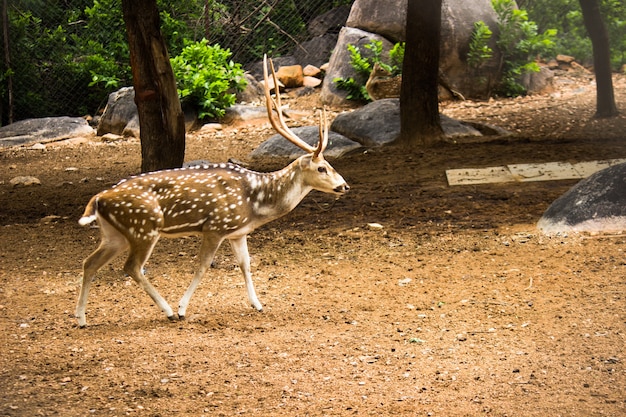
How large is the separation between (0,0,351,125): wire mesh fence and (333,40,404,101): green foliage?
2.37 meters

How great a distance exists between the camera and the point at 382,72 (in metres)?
13.2

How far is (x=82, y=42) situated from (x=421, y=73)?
6.84 metres

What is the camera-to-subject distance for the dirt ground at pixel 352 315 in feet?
14.9

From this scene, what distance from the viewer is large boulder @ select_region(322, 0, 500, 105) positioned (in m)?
13.7

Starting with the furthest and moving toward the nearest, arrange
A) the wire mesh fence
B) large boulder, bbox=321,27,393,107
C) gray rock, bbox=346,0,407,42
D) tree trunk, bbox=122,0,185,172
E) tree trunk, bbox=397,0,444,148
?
the wire mesh fence < gray rock, bbox=346,0,407,42 < large boulder, bbox=321,27,393,107 < tree trunk, bbox=397,0,444,148 < tree trunk, bbox=122,0,185,172

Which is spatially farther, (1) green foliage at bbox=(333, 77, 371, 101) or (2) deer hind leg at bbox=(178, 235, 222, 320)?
(1) green foliage at bbox=(333, 77, 371, 101)

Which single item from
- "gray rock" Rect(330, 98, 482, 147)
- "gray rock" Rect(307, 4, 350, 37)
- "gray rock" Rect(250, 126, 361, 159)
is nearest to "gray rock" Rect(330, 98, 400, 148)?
"gray rock" Rect(330, 98, 482, 147)

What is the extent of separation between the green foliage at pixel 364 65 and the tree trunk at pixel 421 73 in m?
2.99

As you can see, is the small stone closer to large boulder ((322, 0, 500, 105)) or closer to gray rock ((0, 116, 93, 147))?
gray rock ((0, 116, 93, 147))

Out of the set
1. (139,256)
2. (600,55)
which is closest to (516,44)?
(600,55)

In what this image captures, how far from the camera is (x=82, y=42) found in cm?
1484

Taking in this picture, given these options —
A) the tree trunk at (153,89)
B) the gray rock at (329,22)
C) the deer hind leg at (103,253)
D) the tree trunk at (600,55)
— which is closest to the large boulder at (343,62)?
the gray rock at (329,22)

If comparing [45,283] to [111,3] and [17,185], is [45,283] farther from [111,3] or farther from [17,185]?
[111,3]

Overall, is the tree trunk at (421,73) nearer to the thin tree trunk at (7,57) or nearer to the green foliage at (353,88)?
the green foliage at (353,88)
